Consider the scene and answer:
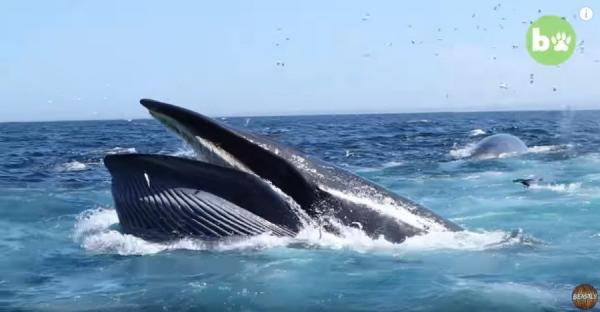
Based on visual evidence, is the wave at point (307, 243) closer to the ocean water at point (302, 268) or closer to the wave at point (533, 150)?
the ocean water at point (302, 268)

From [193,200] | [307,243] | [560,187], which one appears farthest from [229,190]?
[560,187]

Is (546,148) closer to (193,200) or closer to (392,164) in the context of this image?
(392,164)

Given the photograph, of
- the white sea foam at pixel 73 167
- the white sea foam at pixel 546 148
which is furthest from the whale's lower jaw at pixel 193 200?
the white sea foam at pixel 546 148

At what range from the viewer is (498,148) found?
81.2ft

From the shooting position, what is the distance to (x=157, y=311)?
6.16 metres

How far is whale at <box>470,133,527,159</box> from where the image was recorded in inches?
940

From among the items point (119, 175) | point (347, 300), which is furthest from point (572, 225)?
point (119, 175)

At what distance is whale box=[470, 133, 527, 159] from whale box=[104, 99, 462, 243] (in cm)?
1613

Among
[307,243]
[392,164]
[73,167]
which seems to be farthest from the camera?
[73,167]

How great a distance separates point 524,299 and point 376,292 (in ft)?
3.94

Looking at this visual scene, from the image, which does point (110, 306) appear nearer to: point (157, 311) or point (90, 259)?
point (157, 311)

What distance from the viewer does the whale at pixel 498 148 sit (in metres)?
23.9

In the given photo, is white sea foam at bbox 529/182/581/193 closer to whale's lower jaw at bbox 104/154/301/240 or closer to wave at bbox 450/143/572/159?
wave at bbox 450/143/572/159

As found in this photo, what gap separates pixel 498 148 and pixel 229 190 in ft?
60.0
